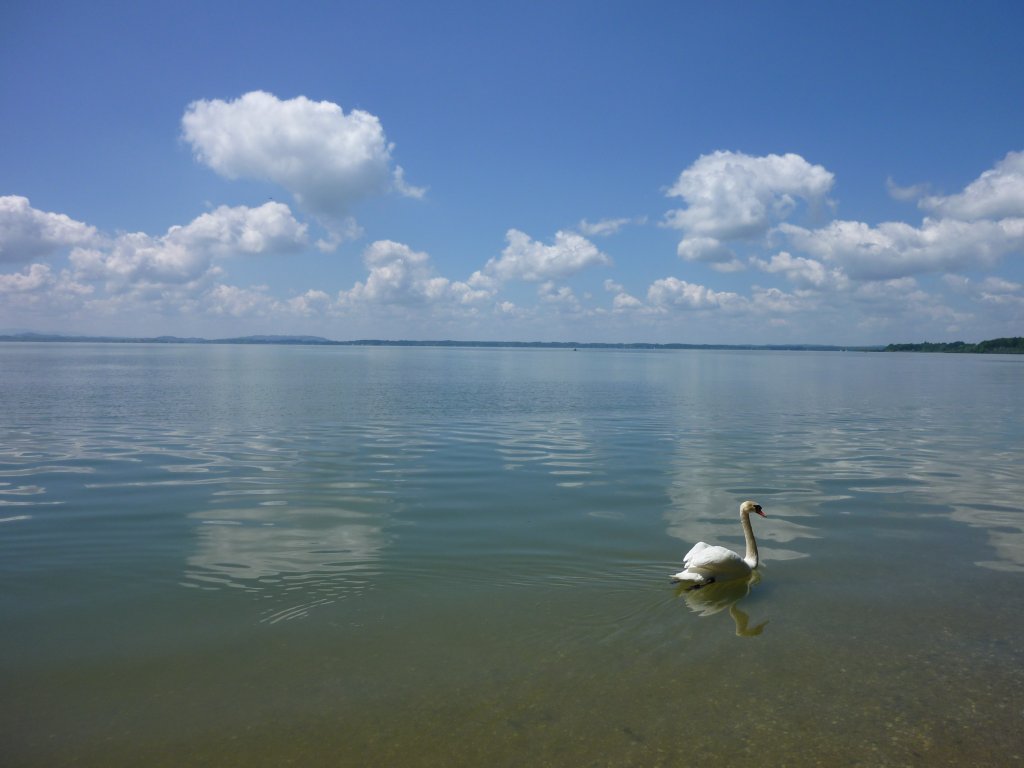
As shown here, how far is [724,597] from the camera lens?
1085cm

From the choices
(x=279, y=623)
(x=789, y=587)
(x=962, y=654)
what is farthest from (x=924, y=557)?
(x=279, y=623)

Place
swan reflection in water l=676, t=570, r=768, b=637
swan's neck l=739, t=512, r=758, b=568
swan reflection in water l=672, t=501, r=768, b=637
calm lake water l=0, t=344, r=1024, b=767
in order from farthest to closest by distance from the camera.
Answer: swan's neck l=739, t=512, r=758, b=568 → swan reflection in water l=672, t=501, r=768, b=637 → swan reflection in water l=676, t=570, r=768, b=637 → calm lake water l=0, t=344, r=1024, b=767

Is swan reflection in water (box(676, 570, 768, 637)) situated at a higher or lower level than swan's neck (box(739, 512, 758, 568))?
lower

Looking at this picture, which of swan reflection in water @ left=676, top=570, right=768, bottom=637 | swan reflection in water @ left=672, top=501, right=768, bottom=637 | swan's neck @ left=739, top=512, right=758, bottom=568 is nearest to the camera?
swan reflection in water @ left=676, top=570, right=768, bottom=637

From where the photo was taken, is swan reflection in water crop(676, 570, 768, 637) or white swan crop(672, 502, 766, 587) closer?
swan reflection in water crop(676, 570, 768, 637)

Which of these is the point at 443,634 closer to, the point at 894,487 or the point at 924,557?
the point at 924,557

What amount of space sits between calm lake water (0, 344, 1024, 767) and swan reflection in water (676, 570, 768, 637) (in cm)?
8

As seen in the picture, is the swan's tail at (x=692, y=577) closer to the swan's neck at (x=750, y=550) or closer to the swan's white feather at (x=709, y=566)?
the swan's white feather at (x=709, y=566)

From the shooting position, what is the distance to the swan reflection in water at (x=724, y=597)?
9.87 m

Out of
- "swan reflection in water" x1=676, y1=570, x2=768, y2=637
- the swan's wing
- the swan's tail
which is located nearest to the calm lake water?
"swan reflection in water" x1=676, y1=570, x2=768, y2=637

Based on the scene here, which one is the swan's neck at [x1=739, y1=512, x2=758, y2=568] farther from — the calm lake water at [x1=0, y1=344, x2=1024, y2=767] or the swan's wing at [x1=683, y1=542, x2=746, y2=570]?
the swan's wing at [x1=683, y1=542, x2=746, y2=570]

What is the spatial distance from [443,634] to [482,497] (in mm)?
7935

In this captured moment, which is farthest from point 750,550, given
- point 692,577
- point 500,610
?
point 500,610

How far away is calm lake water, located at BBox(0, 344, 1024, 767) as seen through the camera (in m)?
7.16
